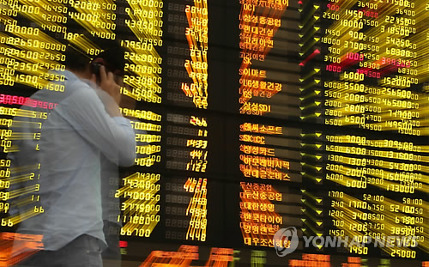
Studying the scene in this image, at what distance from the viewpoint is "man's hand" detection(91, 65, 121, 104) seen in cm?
265

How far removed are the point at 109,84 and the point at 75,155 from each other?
0.35m

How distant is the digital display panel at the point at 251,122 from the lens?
8.61 ft

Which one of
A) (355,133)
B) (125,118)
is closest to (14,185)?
(125,118)

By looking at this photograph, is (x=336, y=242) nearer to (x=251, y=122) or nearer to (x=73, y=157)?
(x=251, y=122)

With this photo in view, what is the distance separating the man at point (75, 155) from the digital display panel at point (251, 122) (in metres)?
0.03

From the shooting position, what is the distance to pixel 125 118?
2.65m

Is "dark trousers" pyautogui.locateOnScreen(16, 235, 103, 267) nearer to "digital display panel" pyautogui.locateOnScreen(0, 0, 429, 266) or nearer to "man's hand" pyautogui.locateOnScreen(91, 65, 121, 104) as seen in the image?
"digital display panel" pyautogui.locateOnScreen(0, 0, 429, 266)

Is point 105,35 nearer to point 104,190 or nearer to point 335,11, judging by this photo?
point 104,190

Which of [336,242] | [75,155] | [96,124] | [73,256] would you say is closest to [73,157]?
[75,155]

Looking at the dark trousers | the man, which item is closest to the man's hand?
the man

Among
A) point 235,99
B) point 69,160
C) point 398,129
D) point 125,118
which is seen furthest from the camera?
point 398,129

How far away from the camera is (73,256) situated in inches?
92.3

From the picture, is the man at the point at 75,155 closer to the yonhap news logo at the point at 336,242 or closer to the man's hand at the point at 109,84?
the man's hand at the point at 109,84

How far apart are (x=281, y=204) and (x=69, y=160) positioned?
913 mm
